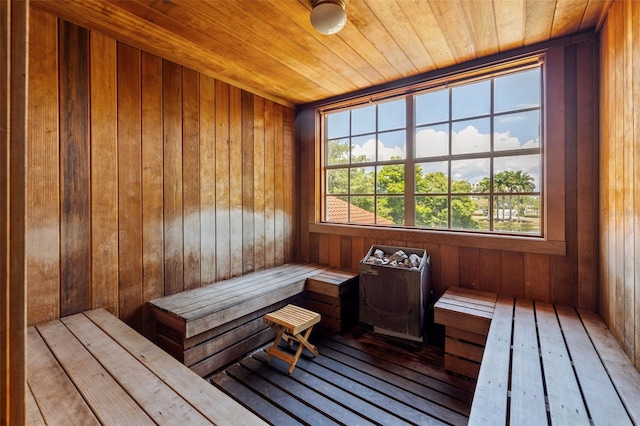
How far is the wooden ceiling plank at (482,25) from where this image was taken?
1.73 m

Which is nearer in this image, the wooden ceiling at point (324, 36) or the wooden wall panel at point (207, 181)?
the wooden ceiling at point (324, 36)

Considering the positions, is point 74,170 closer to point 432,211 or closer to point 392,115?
point 392,115

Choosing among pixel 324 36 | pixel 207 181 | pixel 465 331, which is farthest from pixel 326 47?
pixel 465 331

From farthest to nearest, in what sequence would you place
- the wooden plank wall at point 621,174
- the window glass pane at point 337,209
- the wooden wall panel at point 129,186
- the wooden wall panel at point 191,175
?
the window glass pane at point 337,209 → the wooden wall panel at point 191,175 → the wooden wall panel at point 129,186 → the wooden plank wall at point 621,174

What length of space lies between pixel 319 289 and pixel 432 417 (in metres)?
1.36

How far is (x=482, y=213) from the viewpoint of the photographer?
8.09 feet

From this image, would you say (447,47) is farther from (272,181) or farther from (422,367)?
(422,367)

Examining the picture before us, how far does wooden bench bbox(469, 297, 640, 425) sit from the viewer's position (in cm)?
106

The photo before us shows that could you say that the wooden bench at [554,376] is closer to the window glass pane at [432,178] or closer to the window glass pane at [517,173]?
the window glass pane at [517,173]

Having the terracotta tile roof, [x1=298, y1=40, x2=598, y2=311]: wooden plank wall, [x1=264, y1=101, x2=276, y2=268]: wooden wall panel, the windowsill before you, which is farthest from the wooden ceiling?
the windowsill

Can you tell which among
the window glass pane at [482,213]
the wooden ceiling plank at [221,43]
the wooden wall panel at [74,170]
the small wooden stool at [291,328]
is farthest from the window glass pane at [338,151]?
the wooden wall panel at [74,170]
